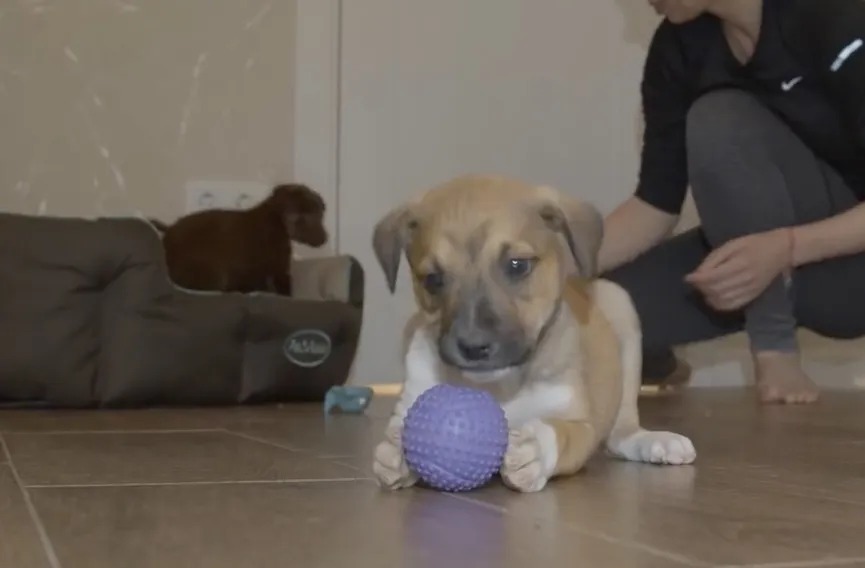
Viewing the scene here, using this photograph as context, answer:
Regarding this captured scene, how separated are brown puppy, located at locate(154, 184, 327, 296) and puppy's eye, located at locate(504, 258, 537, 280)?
5.17 feet

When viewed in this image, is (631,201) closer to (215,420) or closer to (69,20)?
(215,420)

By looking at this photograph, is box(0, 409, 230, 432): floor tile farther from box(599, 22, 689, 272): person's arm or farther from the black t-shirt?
the black t-shirt

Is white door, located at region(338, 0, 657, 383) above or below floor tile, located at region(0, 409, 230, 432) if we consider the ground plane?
above

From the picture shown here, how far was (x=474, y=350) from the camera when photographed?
1455mm

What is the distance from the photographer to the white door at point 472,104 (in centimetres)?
358

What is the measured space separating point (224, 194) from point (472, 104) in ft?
2.72

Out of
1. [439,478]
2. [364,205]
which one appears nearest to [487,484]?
[439,478]

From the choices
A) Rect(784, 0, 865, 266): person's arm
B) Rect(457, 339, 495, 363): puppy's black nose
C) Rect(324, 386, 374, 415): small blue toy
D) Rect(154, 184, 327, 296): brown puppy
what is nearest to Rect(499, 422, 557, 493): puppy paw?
Rect(457, 339, 495, 363): puppy's black nose

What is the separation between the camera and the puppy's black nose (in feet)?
4.76

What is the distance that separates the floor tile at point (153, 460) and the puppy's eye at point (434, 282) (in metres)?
0.27

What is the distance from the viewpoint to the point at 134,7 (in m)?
3.39

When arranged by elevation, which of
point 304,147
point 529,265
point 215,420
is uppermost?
point 304,147

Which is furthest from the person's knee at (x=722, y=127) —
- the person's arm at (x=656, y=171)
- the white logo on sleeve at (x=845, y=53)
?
the white logo on sleeve at (x=845, y=53)

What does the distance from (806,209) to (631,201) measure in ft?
1.32
